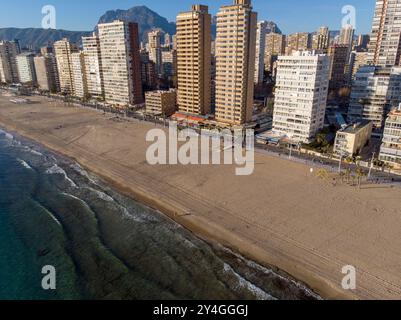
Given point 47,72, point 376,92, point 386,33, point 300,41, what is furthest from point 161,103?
point 300,41

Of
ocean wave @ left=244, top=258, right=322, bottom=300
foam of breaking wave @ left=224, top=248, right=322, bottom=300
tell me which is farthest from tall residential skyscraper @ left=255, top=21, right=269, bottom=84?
ocean wave @ left=244, top=258, right=322, bottom=300

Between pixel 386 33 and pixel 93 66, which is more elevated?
pixel 386 33

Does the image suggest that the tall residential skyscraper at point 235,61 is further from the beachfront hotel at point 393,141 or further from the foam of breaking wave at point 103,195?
the foam of breaking wave at point 103,195

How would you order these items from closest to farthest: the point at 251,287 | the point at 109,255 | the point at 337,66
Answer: the point at 251,287 < the point at 109,255 < the point at 337,66

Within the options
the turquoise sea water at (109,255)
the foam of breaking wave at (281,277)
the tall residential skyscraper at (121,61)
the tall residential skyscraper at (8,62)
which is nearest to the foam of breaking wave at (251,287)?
the turquoise sea water at (109,255)

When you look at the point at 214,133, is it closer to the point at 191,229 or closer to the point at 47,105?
the point at 191,229

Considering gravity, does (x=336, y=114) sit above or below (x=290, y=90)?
below

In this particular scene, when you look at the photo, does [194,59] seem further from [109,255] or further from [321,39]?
[321,39]
